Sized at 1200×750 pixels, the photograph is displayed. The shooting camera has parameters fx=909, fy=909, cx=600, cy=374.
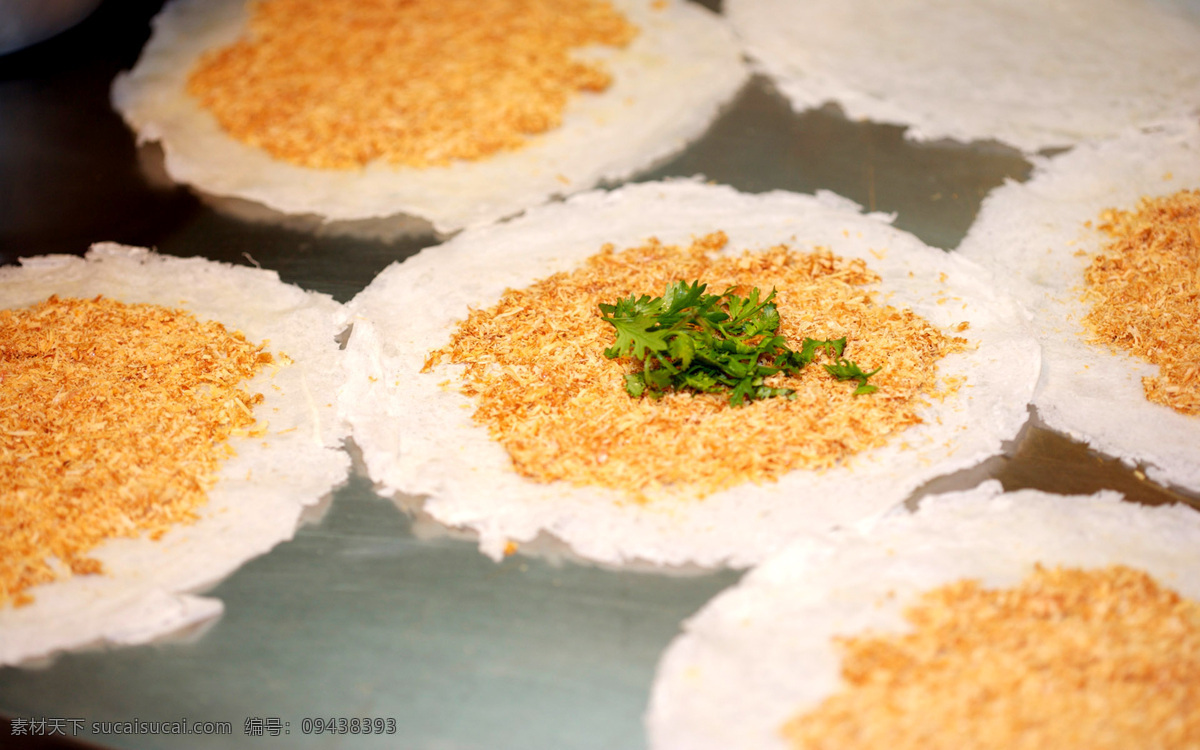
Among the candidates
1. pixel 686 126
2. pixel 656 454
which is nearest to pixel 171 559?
pixel 656 454

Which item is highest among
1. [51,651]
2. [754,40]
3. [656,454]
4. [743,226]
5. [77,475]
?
[754,40]

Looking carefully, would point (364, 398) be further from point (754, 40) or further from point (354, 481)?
point (754, 40)

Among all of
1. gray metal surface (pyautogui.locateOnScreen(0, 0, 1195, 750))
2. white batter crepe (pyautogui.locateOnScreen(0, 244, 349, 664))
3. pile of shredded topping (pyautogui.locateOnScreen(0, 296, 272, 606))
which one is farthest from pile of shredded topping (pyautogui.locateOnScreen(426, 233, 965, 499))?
pile of shredded topping (pyautogui.locateOnScreen(0, 296, 272, 606))

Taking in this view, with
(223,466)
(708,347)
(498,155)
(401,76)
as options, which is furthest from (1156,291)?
(401,76)

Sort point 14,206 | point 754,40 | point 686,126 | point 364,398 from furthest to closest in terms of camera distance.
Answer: point 754,40
point 686,126
point 14,206
point 364,398

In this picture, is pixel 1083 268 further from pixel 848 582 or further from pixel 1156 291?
pixel 848 582
